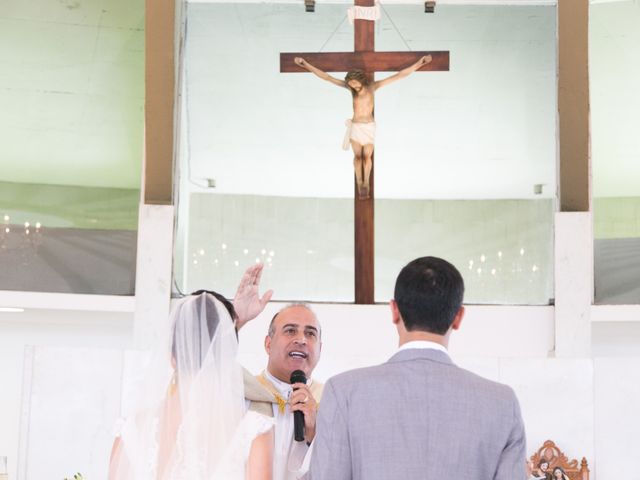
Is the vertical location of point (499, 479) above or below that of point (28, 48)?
below

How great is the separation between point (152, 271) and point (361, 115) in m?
2.08

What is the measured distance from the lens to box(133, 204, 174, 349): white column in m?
8.59

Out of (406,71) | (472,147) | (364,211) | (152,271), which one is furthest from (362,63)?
(152,271)

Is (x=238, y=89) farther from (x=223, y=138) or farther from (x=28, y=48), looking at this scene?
(x=28, y=48)

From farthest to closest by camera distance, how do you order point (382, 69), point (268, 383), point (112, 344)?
point (112, 344), point (382, 69), point (268, 383)

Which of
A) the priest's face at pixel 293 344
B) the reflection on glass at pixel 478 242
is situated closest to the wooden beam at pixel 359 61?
the reflection on glass at pixel 478 242

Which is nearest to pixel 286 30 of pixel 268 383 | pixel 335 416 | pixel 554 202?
pixel 554 202

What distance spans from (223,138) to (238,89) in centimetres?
46

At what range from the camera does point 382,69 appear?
8.56 m

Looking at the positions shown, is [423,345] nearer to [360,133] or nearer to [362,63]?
[360,133]

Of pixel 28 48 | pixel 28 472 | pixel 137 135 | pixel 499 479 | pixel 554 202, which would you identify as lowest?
pixel 28 472

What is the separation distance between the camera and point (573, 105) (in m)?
8.83

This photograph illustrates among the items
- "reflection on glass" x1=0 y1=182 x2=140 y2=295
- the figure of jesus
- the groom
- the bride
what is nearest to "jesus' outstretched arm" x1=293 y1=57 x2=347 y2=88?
the figure of jesus

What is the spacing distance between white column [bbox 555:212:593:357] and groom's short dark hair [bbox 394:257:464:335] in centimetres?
587
